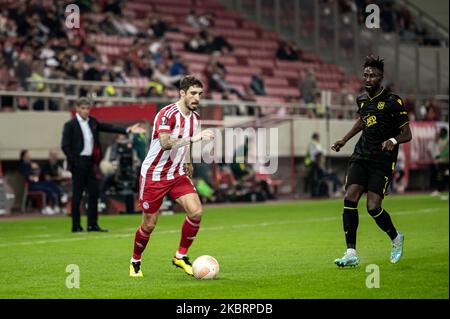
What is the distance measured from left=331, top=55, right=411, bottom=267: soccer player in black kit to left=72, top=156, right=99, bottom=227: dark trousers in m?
7.76

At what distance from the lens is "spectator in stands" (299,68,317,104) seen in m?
37.5

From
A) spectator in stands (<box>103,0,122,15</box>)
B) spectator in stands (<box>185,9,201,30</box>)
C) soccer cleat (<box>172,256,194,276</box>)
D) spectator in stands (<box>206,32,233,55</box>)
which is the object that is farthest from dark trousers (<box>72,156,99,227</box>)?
spectator in stands (<box>185,9,201,30</box>)

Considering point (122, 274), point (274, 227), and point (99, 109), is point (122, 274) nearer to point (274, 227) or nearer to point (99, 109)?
point (274, 227)

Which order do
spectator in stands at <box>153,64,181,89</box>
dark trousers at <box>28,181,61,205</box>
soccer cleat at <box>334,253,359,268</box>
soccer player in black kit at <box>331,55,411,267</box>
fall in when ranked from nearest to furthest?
1. soccer cleat at <box>334,253,359,268</box>
2. soccer player in black kit at <box>331,55,411,267</box>
3. dark trousers at <box>28,181,61,205</box>
4. spectator in stands at <box>153,64,181,89</box>

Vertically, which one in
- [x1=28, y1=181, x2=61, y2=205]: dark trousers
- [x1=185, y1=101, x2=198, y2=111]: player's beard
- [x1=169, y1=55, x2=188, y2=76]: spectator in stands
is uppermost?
A: [x1=169, y1=55, x2=188, y2=76]: spectator in stands

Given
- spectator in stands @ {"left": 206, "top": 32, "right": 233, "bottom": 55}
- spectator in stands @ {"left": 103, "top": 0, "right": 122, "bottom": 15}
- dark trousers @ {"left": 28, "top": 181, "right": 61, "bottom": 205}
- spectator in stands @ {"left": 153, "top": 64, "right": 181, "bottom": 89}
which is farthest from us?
spectator in stands @ {"left": 206, "top": 32, "right": 233, "bottom": 55}

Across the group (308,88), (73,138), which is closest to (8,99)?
(73,138)

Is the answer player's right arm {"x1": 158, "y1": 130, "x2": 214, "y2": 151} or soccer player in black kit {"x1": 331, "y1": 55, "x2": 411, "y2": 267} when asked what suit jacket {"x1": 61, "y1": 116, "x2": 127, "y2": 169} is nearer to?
soccer player in black kit {"x1": 331, "y1": 55, "x2": 411, "y2": 267}

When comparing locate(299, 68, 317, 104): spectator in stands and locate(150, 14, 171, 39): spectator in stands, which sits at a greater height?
locate(150, 14, 171, 39): spectator in stands

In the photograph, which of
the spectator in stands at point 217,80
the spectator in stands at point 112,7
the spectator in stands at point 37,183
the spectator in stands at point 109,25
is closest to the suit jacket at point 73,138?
the spectator in stands at point 37,183

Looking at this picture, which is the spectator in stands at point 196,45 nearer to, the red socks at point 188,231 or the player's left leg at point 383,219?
the player's left leg at point 383,219

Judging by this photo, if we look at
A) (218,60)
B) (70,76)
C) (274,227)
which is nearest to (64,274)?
(274,227)

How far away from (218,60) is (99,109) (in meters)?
10.4

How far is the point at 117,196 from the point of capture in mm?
26281
